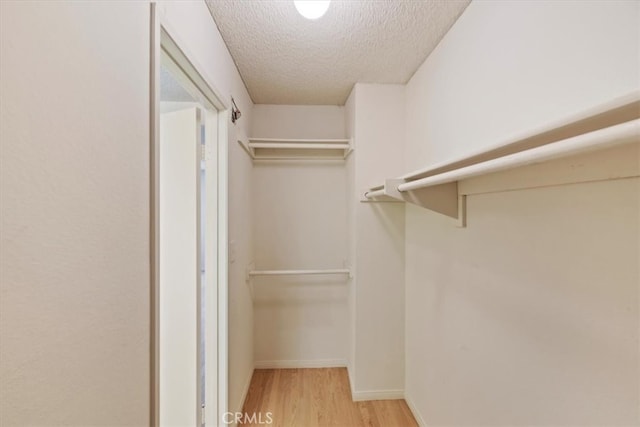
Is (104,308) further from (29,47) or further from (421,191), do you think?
(421,191)

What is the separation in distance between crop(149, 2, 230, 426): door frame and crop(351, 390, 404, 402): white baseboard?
991 millimetres

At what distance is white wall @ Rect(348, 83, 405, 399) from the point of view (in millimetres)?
2072

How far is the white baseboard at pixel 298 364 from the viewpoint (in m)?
2.51

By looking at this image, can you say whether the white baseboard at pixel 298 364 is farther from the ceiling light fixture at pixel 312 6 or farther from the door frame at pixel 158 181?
the ceiling light fixture at pixel 312 6

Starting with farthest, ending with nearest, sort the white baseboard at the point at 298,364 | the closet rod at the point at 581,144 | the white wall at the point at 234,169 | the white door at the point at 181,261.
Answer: the white baseboard at the point at 298,364 → the white door at the point at 181,261 → the white wall at the point at 234,169 → the closet rod at the point at 581,144

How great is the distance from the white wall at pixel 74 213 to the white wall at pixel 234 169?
0.34m

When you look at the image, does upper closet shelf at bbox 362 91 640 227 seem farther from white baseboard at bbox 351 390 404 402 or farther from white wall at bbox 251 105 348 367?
white baseboard at bbox 351 390 404 402

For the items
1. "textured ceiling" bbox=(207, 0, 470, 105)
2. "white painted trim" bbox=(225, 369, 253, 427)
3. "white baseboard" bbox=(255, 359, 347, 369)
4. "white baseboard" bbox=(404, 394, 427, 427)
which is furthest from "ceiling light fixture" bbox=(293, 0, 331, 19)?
"white baseboard" bbox=(255, 359, 347, 369)

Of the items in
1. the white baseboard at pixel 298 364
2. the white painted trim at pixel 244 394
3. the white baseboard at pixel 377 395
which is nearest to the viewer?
the white painted trim at pixel 244 394

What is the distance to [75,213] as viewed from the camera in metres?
0.54

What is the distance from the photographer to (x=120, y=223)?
672 mm

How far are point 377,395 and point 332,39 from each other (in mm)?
2450

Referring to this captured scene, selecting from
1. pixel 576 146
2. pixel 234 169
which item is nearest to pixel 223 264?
pixel 234 169

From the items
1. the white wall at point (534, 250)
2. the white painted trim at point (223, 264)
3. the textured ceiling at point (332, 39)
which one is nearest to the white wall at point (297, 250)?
the textured ceiling at point (332, 39)
